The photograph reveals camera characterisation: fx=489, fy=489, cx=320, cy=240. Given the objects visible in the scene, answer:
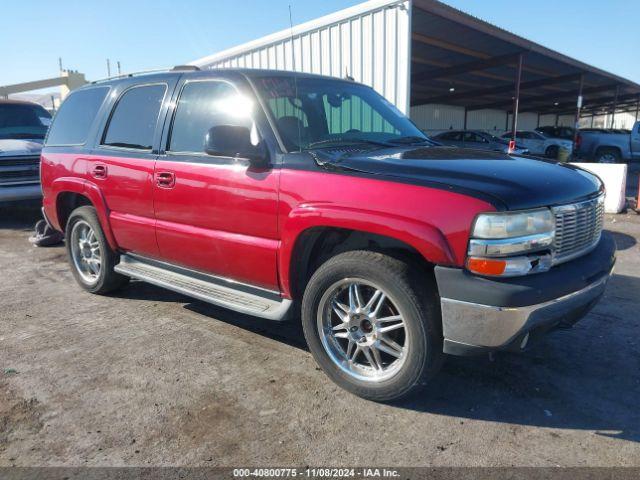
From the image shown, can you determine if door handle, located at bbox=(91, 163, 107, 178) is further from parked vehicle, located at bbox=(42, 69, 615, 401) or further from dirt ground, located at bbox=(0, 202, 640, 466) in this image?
dirt ground, located at bbox=(0, 202, 640, 466)

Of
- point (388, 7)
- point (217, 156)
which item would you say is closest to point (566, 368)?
point (217, 156)

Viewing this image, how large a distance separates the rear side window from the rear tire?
2.33 feet

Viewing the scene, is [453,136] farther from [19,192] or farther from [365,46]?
[19,192]

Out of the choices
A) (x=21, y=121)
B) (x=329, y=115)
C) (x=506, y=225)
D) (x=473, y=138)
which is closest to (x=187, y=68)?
(x=329, y=115)

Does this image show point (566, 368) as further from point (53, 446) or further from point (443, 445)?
point (53, 446)

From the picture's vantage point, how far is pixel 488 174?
2627 millimetres

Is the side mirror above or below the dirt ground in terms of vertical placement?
above

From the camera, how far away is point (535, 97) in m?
32.6

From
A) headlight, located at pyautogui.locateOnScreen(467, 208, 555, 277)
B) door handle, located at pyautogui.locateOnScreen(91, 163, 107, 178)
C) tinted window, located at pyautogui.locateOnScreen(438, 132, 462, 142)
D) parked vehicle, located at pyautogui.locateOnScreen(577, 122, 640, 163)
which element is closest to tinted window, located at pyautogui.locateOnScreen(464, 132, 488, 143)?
tinted window, located at pyautogui.locateOnScreen(438, 132, 462, 142)

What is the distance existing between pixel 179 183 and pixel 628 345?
3.43 meters

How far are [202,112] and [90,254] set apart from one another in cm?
217

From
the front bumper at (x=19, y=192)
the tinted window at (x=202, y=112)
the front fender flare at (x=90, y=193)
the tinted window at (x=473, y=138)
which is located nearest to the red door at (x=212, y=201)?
the tinted window at (x=202, y=112)

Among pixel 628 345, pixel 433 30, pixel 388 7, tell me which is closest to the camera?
pixel 628 345

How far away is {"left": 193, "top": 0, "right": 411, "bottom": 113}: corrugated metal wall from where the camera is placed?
8.80 metres
